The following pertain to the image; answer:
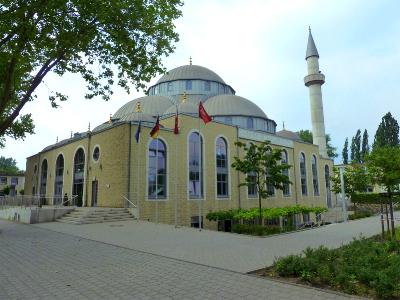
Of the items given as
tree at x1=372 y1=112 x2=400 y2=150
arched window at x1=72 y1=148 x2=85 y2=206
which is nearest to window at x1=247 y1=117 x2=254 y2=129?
arched window at x1=72 y1=148 x2=85 y2=206

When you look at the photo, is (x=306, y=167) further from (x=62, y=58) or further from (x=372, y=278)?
(x=372, y=278)

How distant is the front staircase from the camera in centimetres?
2138

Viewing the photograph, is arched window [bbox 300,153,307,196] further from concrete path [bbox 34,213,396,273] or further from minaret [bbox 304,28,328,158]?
concrete path [bbox 34,213,396,273]

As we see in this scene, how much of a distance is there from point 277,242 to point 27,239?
36.1ft

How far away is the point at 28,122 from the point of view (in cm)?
2716

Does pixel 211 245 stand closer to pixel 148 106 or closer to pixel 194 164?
pixel 194 164

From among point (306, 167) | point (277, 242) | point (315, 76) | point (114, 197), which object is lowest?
point (277, 242)

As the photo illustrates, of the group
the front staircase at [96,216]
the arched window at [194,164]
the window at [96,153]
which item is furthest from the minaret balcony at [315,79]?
the front staircase at [96,216]

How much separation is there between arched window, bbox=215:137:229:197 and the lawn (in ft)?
76.0

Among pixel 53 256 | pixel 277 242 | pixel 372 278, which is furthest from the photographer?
pixel 277 242

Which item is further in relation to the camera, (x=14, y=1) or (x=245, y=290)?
(x=14, y=1)

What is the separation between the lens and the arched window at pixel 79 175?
3088 centimetres

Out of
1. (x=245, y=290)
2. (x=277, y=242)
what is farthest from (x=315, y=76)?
(x=245, y=290)

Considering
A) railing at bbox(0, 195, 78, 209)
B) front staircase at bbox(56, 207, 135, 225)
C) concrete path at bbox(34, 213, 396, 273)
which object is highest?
railing at bbox(0, 195, 78, 209)
